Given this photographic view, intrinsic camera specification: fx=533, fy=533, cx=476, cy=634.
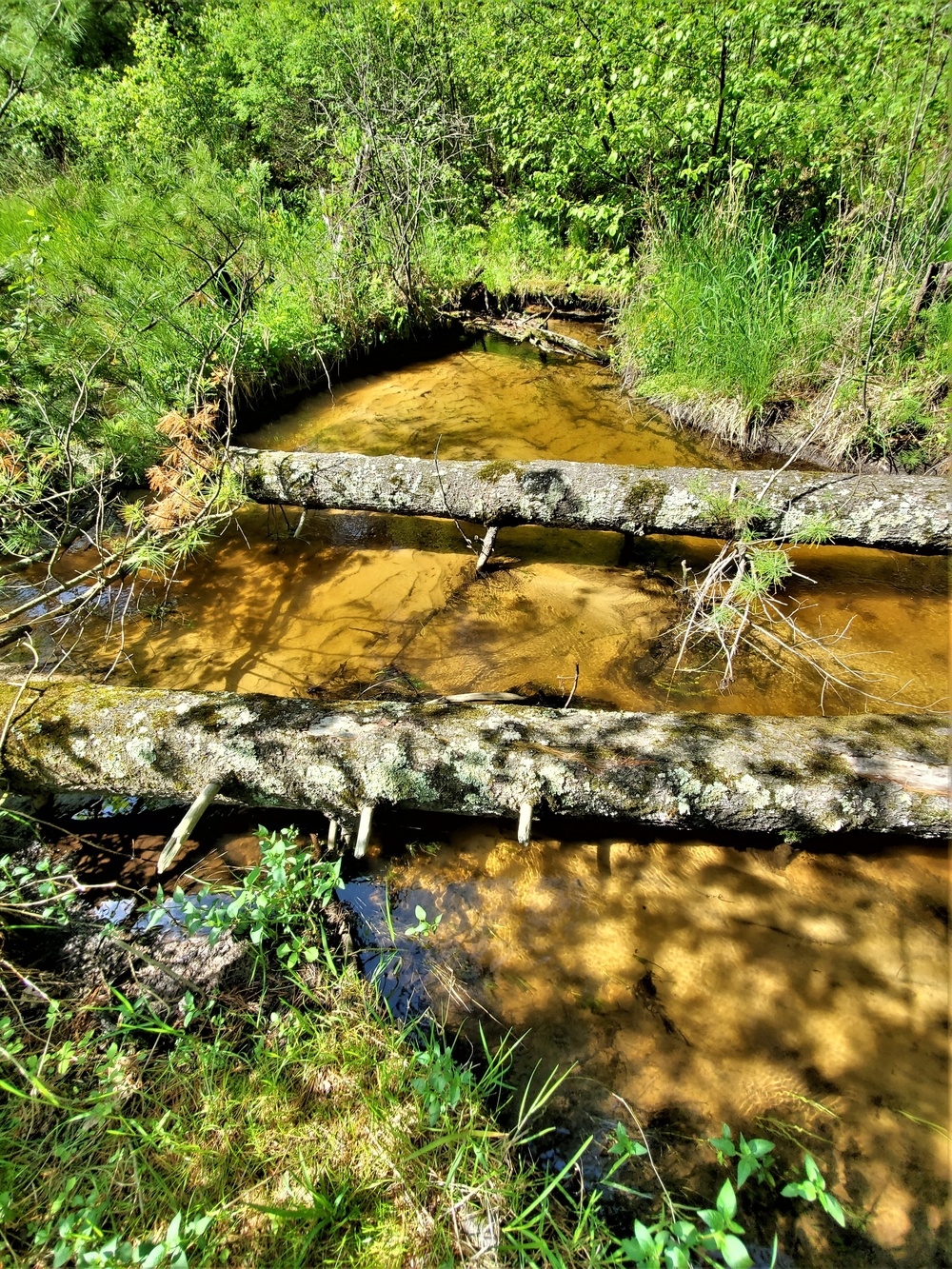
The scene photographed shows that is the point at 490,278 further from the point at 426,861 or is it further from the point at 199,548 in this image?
the point at 426,861

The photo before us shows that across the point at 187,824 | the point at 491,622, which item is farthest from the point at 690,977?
the point at 491,622

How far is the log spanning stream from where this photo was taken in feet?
5.24

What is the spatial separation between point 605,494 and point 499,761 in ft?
6.62

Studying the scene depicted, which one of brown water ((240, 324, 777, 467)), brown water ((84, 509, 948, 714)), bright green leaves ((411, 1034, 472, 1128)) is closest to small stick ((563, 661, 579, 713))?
brown water ((84, 509, 948, 714))

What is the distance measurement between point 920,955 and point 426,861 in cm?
180

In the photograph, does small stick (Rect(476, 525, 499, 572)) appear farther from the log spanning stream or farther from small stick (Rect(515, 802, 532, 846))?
small stick (Rect(515, 802, 532, 846))

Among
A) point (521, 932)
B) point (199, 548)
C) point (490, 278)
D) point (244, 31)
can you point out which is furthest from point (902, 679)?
point (244, 31)

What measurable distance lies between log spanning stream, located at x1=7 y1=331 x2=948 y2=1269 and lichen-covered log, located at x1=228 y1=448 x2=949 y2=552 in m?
0.16

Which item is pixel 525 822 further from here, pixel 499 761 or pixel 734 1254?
pixel 734 1254

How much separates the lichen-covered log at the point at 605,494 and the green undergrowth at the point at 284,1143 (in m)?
2.46

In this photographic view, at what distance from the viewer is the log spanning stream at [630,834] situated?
Answer: 160 centimetres

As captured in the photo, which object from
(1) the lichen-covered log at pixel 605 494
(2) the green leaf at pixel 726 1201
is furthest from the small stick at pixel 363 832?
(1) the lichen-covered log at pixel 605 494

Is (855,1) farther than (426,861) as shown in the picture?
Yes

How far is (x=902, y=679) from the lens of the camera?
278 centimetres
